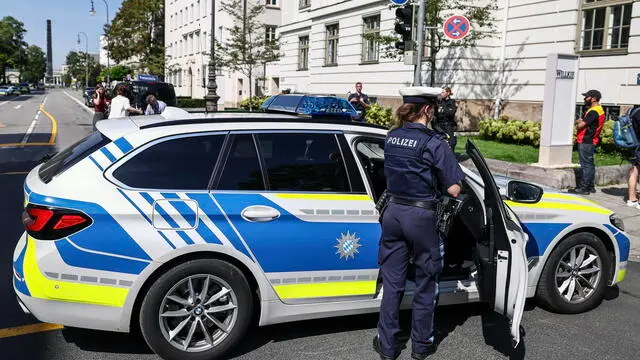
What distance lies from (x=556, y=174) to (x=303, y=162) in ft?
25.4


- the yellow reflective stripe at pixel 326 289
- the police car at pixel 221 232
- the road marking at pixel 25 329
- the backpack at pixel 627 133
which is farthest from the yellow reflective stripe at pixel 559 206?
the backpack at pixel 627 133

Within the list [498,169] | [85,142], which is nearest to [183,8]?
[498,169]

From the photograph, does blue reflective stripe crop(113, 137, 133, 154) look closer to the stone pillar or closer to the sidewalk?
the sidewalk

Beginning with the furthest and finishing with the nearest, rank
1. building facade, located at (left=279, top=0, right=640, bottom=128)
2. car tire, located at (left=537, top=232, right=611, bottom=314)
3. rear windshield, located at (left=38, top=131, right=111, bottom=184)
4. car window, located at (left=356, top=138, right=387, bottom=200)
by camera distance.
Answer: building facade, located at (left=279, top=0, right=640, bottom=128) → car tire, located at (left=537, top=232, right=611, bottom=314) → car window, located at (left=356, top=138, right=387, bottom=200) → rear windshield, located at (left=38, top=131, right=111, bottom=184)

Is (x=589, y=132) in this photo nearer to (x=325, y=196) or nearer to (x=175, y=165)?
(x=325, y=196)

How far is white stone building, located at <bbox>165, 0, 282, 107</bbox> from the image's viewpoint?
4459 centimetres

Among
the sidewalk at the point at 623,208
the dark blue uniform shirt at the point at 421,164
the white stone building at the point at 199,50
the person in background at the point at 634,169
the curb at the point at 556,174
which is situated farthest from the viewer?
the white stone building at the point at 199,50

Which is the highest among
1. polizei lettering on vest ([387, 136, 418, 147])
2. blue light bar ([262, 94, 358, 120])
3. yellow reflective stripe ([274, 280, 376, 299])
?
blue light bar ([262, 94, 358, 120])

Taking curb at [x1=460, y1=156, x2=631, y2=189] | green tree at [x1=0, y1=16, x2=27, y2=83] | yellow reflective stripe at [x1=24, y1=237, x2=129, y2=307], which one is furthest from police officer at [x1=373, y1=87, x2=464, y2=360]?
green tree at [x1=0, y1=16, x2=27, y2=83]

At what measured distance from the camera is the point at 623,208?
920 cm

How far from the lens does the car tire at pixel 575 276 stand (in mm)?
4602

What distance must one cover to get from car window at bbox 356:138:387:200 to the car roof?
99mm

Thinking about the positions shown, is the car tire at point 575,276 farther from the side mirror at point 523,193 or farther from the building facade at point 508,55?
the building facade at point 508,55

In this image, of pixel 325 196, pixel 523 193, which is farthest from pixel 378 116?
pixel 325 196
